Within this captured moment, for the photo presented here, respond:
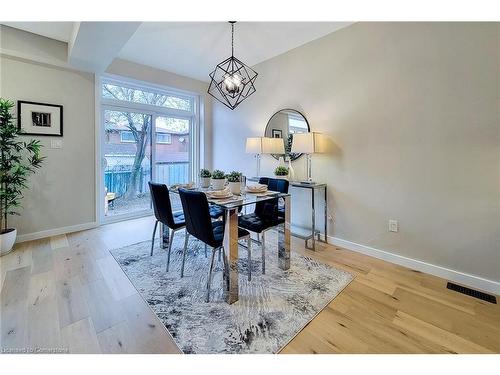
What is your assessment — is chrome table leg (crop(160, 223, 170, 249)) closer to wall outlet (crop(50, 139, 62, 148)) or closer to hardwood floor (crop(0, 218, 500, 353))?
hardwood floor (crop(0, 218, 500, 353))

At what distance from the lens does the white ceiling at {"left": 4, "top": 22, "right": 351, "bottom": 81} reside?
2700 millimetres

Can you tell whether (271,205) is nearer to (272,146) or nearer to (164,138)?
(272,146)

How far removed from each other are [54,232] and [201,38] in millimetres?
3292

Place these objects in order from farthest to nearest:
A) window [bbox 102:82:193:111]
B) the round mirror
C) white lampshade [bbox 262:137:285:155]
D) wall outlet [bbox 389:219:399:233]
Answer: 1. window [bbox 102:82:193:111]
2. white lampshade [bbox 262:137:285:155]
3. the round mirror
4. wall outlet [bbox 389:219:399:233]

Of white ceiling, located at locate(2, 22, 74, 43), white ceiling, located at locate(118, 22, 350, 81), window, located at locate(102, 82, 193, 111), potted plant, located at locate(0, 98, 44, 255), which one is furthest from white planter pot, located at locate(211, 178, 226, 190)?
window, located at locate(102, 82, 193, 111)

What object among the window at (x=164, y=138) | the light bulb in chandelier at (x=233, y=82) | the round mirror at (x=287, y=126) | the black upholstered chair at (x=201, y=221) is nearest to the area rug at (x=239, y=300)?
the black upholstered chair at (x=201, y=221)

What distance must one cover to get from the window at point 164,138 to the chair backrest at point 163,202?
2318 millimetres

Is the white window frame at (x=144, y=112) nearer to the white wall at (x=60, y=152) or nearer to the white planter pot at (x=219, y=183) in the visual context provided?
the white wall at (x=60, y=152)

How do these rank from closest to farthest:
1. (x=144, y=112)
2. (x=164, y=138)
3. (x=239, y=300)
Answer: (x=239, y=300) < (x=144, y=112) < (x=164, y=138)

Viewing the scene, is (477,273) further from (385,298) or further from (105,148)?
(105,148)

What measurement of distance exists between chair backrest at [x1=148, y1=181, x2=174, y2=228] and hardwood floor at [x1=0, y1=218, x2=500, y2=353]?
645 mm

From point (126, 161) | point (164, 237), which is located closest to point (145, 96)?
point (126, 161)

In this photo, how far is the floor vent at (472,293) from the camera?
188 cm

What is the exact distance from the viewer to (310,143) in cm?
283
